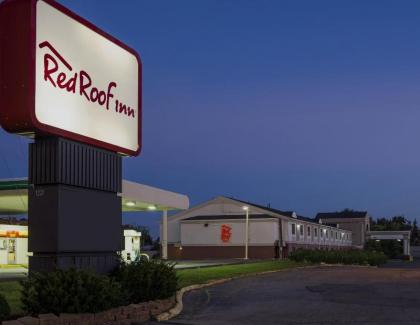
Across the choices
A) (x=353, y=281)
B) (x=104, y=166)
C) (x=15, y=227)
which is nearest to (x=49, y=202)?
(x=104, y=166)

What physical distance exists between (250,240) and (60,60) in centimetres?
4804

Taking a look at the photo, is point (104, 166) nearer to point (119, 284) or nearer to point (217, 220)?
point (119, 284)

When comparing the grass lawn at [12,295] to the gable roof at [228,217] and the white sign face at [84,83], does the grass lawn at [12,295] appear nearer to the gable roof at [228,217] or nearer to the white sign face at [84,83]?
the white sign face at [84,83]

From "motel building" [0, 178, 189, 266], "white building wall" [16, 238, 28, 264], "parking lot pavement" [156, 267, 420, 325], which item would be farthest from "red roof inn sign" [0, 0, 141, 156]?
"white building wall" [16, 238, 28, 264]

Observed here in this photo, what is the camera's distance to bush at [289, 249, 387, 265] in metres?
49.9

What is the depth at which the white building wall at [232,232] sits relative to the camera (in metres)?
59.6

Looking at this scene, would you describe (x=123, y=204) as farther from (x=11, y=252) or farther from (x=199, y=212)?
(x=199, y=212)

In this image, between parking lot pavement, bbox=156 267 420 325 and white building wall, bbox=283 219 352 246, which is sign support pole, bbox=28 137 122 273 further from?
white building wall, bbox=283 219 352 246

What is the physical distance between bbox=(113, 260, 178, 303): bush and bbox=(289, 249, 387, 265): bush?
114 ft

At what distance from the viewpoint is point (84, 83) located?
46.5 ft

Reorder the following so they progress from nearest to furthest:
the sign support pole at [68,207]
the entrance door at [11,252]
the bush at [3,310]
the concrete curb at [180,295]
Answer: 1. the bush at [3,310]
2. the sign support pole at [68,207]
3. the concrete curb at [180,295]
4. the entrance door at [11,252]

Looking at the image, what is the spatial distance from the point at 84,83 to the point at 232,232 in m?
47.8

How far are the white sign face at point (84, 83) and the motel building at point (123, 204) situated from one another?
10406mm

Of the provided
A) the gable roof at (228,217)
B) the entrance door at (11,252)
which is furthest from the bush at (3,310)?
the gable roof at (228,217)
